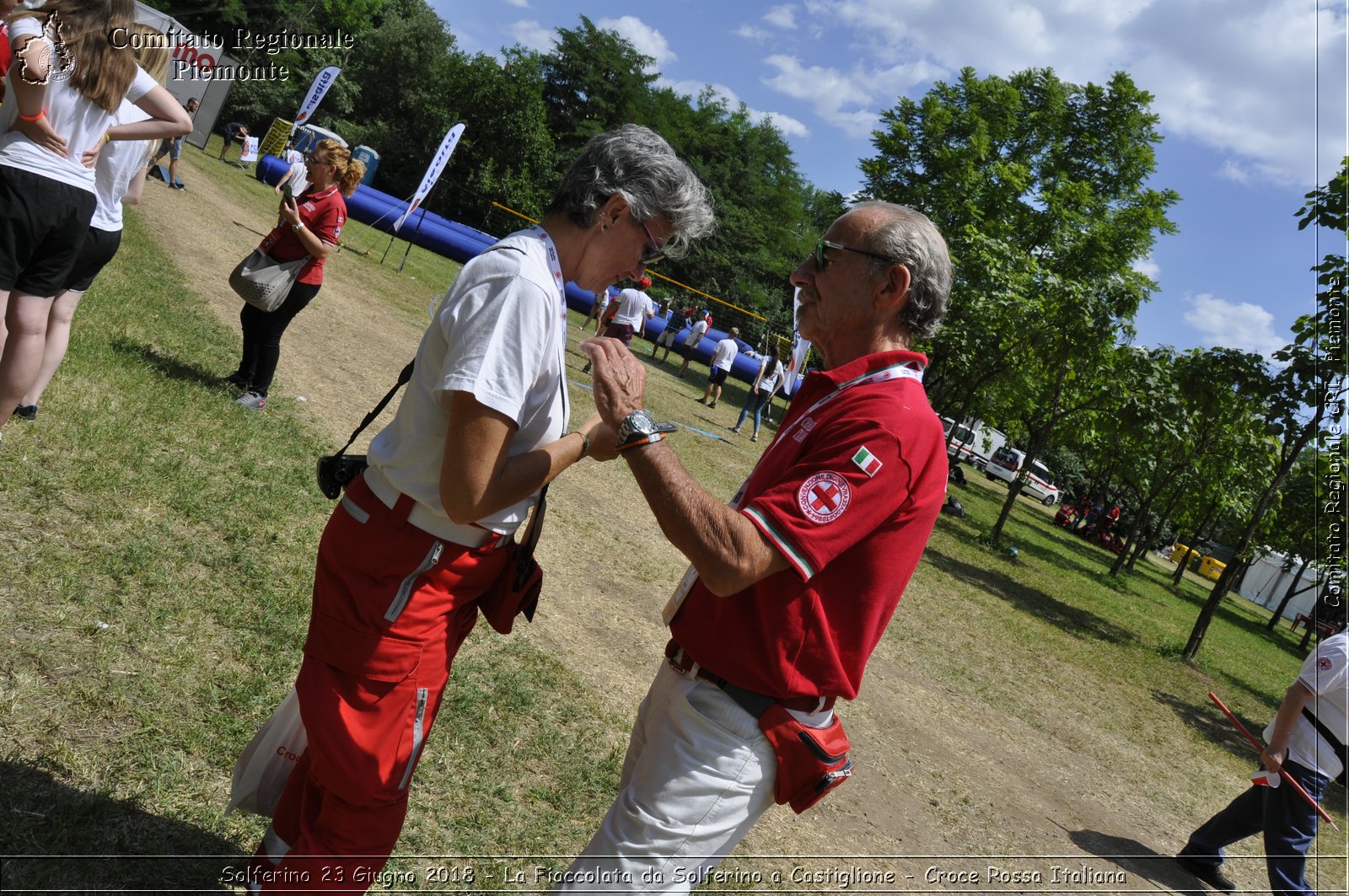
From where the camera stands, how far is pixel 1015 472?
3856 centimetres

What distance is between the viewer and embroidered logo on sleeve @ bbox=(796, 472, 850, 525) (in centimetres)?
189

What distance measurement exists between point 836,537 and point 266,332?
232 inches

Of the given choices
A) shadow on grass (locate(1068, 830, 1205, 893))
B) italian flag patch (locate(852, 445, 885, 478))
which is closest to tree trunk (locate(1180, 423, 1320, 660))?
shadow on grass (locate(1068, 830, 1205, 893))

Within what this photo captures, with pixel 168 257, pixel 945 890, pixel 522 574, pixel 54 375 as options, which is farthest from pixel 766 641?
pixel 168 257

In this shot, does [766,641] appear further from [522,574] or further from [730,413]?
[730,413]

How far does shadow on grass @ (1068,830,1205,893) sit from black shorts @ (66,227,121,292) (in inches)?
249

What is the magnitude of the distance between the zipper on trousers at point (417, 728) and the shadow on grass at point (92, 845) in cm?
91

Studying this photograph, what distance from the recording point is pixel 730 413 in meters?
20.9

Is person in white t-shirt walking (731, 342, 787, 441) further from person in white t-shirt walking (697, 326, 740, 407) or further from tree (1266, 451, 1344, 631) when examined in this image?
tree (1266, 451, 1344, 631)

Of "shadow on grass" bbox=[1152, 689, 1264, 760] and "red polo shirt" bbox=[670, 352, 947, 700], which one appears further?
"shadow on grass" bbox=[1152, 689, 1264, 760]

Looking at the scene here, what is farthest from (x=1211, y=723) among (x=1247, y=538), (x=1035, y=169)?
(x=1035, y=169)

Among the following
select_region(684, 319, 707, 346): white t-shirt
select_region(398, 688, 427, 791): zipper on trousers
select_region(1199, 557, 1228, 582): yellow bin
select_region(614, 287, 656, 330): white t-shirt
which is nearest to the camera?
select_region(398, 688, 427, 791): zipper on trousers

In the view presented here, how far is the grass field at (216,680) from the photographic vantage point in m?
2.79

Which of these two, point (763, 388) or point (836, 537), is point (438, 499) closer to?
point (836, 537)
